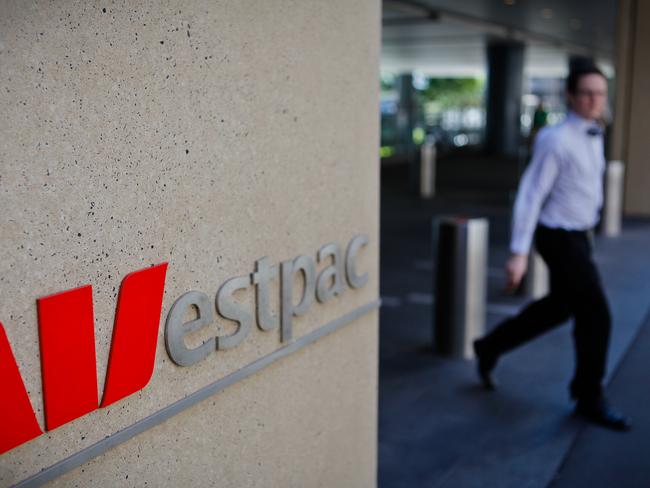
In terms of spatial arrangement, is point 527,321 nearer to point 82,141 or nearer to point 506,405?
point 506,405

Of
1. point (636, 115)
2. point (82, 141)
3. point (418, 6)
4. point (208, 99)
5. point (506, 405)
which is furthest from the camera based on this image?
point (418, 6)

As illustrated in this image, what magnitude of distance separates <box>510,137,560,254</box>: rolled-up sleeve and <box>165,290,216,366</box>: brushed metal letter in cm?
234

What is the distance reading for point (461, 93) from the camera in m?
51.9

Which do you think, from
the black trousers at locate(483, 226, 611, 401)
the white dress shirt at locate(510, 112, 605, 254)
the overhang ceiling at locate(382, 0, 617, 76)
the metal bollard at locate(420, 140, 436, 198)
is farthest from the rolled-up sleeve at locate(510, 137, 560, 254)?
the metal bollard at locate(420, 140, 436, 198)

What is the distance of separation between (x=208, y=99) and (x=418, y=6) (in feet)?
44.1

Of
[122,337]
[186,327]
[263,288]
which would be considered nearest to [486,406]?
[263,288]

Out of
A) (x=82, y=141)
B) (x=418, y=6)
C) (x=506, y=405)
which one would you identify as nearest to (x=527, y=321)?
(x=506, y=405)

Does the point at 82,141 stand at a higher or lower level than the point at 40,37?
lower

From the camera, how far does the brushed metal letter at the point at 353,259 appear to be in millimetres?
2617

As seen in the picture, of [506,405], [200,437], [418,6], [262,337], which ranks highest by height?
[418,6]

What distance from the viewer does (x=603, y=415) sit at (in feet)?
13.3

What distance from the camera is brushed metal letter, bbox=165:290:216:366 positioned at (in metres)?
1.93

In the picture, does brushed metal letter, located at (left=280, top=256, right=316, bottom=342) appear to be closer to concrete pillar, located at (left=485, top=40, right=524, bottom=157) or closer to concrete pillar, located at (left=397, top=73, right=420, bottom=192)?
concrete pillar, located at (left=397, top=73, right=420, bottom=192)

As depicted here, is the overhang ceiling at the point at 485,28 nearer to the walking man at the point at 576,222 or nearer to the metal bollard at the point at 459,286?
the metal bollard at the point at 459,286
